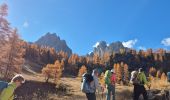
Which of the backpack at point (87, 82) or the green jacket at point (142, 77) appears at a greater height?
the green jacket at point (142, 77)

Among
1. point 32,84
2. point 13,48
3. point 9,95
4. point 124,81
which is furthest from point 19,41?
point 124,81

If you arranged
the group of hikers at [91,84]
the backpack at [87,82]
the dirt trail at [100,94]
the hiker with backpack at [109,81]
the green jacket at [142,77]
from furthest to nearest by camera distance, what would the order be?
1. the dirt trail at [100,94]
2. the hiker with backpack at [109,81]
3. the green jacket at [142,77]
4. the backpack at [87,82]
5. the group of hikers at [91,84]

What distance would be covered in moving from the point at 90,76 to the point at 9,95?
6.87 meters

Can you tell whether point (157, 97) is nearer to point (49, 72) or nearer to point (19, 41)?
point (19, 41)

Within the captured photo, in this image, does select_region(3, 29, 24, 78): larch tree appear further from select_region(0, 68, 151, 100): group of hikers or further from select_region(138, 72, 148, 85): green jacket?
select_region(138, 72, 148, 85): green jacket

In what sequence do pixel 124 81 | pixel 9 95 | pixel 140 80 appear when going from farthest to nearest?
pixel 124 81 < pixel 140 80 < pixel 9 95

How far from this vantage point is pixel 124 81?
158 m

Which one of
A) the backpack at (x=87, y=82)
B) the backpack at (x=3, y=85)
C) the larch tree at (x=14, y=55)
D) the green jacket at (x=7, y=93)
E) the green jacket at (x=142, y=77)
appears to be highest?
the larch tree at (x=14, y=55)

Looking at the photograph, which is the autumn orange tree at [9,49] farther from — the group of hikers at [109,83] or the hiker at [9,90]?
the hiker at [9,90]

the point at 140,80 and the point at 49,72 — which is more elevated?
the point at 49,72

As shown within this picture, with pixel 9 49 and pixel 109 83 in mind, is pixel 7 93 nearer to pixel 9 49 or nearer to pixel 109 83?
pixel 109 83

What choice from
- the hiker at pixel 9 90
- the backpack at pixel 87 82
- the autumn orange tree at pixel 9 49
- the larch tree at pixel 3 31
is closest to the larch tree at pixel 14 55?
the autumn orange tree at pixel 9 49

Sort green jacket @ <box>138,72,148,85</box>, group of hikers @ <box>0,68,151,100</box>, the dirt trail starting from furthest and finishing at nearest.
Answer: the dirt trail → green jacket @ <box>138,72,148,85</box> → group of hikers @ <box>0,68,151,100</box>

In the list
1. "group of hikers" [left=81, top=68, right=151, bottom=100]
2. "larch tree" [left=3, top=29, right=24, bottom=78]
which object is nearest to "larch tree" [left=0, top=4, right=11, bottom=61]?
"larch tree" [left=3, top=29, right=24, bottom=78]
